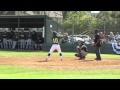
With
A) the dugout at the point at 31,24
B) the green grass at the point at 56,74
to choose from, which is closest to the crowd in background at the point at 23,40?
the dugout at the point at 31,24

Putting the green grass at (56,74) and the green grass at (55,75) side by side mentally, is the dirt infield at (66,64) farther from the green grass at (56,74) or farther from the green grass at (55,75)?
the green grass at (55,75)

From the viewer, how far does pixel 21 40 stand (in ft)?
112

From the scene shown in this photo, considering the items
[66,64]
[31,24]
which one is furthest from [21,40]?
[66,64]

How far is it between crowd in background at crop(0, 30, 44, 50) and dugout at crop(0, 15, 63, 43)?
2.23 feet

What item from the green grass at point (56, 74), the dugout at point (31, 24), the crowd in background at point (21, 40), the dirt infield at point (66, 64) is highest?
the dugout at point (31, 24)

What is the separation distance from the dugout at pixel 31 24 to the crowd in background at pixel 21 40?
2.23 ft

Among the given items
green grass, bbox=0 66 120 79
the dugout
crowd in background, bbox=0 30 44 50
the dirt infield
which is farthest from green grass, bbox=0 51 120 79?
crowd in background, bbox=0 30 44 50

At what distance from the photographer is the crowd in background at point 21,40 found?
A: 33641 mm

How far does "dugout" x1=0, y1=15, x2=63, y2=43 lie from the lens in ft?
110

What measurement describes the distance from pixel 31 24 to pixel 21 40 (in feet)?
10.5

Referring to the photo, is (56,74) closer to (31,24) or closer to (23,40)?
(23,40)
